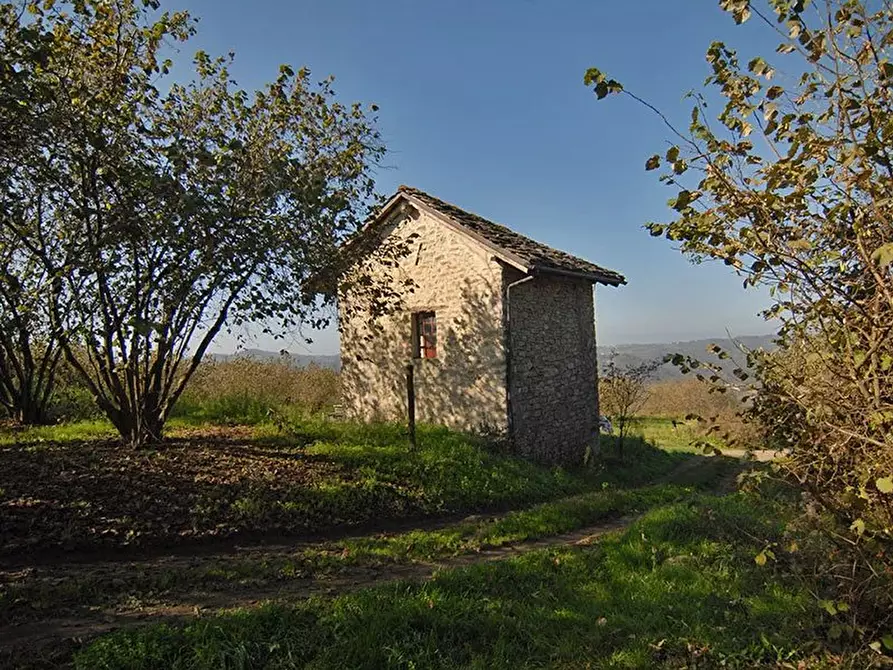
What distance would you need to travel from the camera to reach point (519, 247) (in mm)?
12711

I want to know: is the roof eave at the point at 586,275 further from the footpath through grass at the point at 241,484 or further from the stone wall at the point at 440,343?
the footpath through grass at the point at 241,484

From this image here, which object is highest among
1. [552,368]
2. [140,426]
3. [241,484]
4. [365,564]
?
[552,368]

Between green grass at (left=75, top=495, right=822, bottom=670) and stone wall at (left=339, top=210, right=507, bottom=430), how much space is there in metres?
6.75

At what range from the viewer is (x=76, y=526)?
588cm

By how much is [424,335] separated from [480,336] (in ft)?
6.51

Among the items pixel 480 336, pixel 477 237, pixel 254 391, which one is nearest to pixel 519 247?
pixel 477 237

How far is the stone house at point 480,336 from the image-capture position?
1199cm

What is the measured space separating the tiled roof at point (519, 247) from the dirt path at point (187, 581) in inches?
261

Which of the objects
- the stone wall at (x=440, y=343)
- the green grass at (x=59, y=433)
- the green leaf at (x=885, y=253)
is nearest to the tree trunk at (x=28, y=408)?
the green grass at (x=59, y=433)

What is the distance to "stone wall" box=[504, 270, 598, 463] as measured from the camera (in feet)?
39.8

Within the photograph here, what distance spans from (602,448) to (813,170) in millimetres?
13475

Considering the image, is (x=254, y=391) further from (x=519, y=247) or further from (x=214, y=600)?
(x=214, y=600)

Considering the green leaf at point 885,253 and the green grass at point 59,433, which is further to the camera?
the green grass at point 59,433

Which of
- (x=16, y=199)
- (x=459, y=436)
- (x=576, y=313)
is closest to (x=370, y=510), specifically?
(x=459, y=436)
